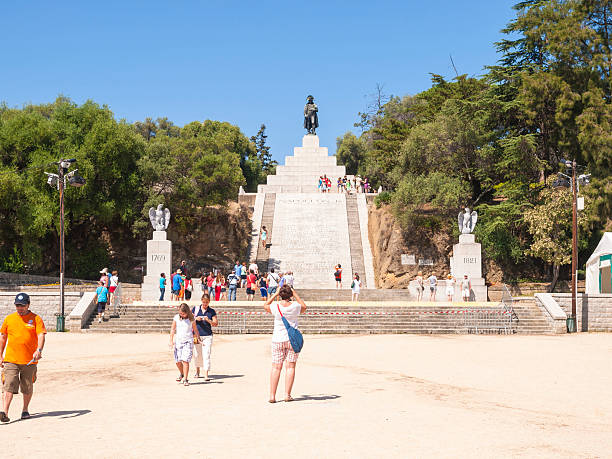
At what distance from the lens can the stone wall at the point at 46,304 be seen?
23672 millimetres

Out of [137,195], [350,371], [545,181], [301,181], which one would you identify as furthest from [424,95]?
[350,371]

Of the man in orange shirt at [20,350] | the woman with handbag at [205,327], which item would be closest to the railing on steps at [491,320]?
the woman with handbag at [205,327]

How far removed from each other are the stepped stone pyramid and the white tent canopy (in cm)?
1273

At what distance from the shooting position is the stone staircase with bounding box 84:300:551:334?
22.4m

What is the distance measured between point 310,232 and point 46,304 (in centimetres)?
2129

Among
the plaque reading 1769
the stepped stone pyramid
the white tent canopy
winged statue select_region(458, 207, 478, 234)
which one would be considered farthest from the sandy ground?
the stepped stone pyramid

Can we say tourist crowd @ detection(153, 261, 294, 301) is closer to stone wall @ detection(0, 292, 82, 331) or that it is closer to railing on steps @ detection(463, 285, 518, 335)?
stone wall @ detection(0, 292, 82, 331)

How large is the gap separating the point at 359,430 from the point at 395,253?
3065 centimetres

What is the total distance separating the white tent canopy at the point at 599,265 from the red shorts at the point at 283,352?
787 inches

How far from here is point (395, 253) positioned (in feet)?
124

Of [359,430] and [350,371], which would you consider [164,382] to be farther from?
[359,430]

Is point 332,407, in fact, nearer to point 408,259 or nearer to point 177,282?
point 177,282

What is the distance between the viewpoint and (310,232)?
4262 centimetres

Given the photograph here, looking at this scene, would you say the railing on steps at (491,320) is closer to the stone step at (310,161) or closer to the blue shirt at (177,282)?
the blue shirt at (177,282)
